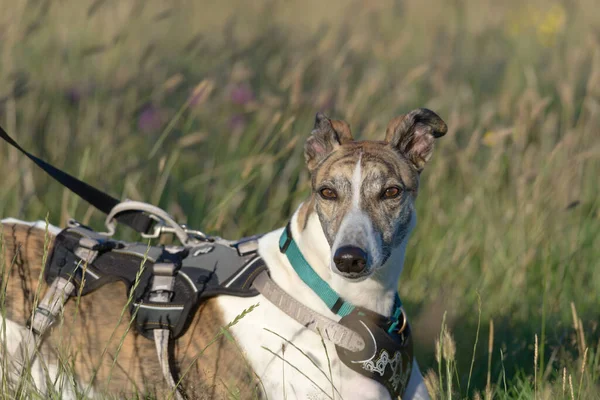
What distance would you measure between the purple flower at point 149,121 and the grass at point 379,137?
14mm

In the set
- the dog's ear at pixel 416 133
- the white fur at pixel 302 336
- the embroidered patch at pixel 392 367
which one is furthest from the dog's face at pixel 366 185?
the embroidered patch at pixel 392 367

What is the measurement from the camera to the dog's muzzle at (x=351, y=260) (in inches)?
124

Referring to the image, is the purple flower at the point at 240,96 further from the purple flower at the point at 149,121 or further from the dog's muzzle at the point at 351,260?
the dog's muzzle at the point at 351,260

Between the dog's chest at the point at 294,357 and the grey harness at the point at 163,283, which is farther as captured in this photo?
the grey harness at the point at 163,283

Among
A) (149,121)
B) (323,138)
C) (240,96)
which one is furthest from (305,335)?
(149,121)

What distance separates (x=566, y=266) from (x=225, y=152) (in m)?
2.84

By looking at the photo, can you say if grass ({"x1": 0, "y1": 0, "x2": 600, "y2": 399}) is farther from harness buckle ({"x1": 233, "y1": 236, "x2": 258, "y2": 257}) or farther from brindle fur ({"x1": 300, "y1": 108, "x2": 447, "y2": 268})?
harness buckle ({"x1": 233, "y1": 236, "x2": 258, "y2": 257})

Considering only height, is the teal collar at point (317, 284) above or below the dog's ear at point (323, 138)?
below

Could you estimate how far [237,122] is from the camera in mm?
6527

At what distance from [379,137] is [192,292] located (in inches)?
126

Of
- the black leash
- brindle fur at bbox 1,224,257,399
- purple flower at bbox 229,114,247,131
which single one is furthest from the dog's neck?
purple flower at bbox 229,114,247,131

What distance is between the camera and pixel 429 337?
3.98 metres

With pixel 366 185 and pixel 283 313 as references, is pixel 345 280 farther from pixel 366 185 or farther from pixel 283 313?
pixel 366 185

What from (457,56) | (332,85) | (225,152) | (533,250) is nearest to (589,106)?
(533,250)
